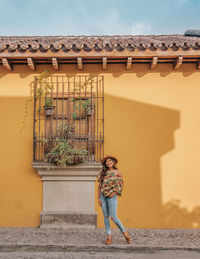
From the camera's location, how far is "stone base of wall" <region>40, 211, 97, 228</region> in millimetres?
5820

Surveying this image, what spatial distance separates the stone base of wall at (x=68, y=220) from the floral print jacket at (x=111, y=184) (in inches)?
55.4

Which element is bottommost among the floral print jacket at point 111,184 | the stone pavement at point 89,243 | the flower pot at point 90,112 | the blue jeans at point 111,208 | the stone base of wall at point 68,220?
the stone pavement at point 89,243

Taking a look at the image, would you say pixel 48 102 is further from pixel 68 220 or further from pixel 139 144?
pixel 68 220

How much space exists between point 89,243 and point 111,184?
3.75 ft

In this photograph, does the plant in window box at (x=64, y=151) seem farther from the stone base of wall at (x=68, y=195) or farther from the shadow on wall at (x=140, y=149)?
the shadow on wall at (x=140, y=149)

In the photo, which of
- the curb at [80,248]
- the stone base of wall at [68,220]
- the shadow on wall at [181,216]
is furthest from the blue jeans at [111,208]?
the shadow on wall at [181,216]

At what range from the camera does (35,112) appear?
20.5 feet

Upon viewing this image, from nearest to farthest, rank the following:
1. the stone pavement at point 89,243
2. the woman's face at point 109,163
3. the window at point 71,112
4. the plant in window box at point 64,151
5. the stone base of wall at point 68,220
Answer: the stone pavement at point 89,243 → the woman's face at point 109,163 → the plant in window box at point 64,151 → the stone base of wall at point 68,220 → the window at point 71,112

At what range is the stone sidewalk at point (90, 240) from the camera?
15.0 feet

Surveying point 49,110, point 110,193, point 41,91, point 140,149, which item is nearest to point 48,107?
point 49,110

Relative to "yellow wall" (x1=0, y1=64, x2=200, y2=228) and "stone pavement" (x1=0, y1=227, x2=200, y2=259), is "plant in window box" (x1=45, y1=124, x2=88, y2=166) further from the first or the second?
"stone pavement" (x1=0, y1=227, x2=200, y2=259)

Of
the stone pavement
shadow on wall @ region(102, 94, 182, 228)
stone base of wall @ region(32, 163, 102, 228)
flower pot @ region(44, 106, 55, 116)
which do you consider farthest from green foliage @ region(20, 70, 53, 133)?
the stone pavement

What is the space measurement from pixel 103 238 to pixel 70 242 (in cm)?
68

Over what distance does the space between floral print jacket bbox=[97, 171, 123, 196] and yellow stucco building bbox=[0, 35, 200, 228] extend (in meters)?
1.35
